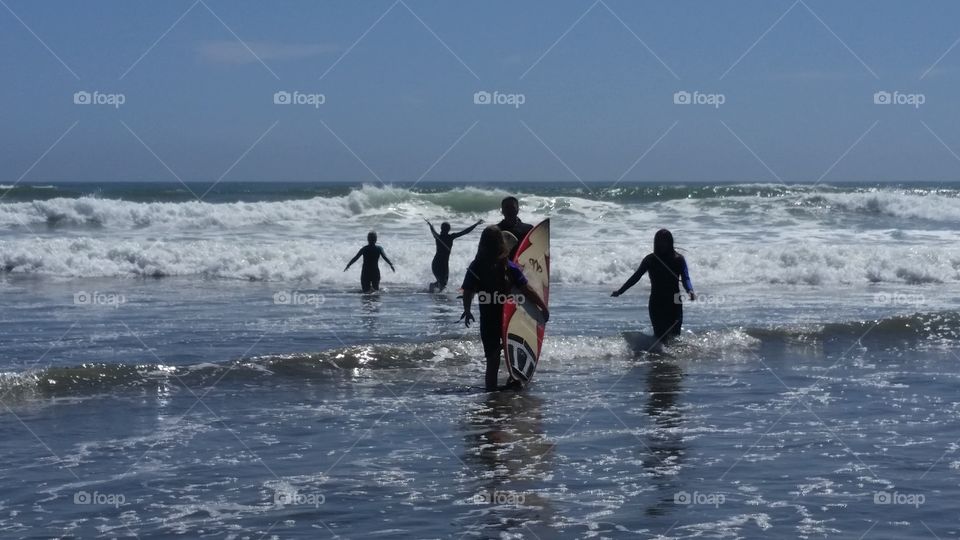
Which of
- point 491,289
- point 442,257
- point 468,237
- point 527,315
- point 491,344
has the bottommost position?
point 491,344

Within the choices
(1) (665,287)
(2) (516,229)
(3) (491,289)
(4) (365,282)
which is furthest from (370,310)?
(3) (491,289)

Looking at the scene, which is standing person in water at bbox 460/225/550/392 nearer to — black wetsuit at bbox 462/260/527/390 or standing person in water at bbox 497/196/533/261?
black wetsuit at bbox 462/260/527/390

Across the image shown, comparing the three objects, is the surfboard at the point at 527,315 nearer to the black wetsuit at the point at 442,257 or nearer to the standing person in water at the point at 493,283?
the standing person in water at the point at 493,283

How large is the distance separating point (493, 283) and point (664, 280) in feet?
9.25

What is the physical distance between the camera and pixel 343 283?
22.5 m

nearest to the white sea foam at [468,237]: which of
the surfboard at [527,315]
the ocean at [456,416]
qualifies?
the ocean at [456,416]

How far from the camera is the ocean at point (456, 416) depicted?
631 centimetres

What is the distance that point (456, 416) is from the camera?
8.99 m

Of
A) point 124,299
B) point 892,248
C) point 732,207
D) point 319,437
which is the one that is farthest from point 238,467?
point 732,207

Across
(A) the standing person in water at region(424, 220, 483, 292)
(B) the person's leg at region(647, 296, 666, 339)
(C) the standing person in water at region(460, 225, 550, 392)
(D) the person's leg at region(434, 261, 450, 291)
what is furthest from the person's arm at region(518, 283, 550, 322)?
(D) the person's leg at region(434, 261, 450, 291)

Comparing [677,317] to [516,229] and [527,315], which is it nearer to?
[527,315]

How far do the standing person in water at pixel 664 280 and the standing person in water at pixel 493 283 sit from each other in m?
2.11

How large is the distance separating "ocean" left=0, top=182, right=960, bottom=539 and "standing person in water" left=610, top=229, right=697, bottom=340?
312 millimetres

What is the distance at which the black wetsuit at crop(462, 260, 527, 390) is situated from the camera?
383 inches
